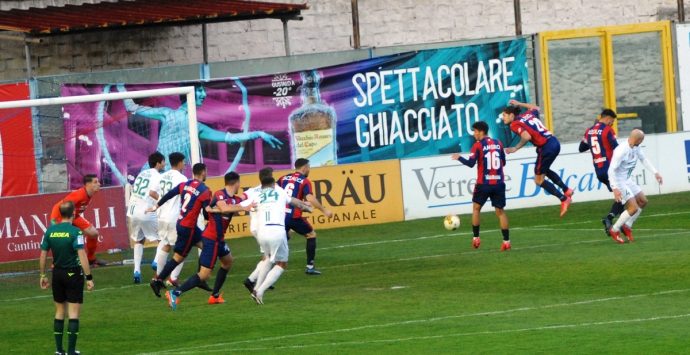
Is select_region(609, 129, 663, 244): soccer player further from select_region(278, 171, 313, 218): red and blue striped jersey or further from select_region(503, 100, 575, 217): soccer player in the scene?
select_region(278, 171, 313, 218): red and blue striped jersey

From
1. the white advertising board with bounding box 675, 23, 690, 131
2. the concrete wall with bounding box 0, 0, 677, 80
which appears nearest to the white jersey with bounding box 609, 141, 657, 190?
the white advertising board with bounding box 675, 23, 690, 131

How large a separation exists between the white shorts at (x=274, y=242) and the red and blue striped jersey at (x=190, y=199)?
1943mm

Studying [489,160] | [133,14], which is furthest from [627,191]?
[133,14]

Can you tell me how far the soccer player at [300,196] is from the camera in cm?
2372

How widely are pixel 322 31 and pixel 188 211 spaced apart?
58.3 feet

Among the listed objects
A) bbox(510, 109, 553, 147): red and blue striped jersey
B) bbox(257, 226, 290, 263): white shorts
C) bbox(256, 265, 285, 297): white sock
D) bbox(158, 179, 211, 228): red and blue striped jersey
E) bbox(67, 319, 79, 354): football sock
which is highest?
bbox(510, 109, 553, 147): red and blue striped jersey

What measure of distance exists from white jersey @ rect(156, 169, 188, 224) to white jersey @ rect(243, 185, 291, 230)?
3720mm

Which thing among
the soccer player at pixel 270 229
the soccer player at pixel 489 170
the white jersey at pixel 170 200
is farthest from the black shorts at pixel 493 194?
the soccer player at pixel 270 229

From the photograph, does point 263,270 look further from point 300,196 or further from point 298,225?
A: point 298,225

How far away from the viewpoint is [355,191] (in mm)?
32156

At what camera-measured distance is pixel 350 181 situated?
3203 centimetres

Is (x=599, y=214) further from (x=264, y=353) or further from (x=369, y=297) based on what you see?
(x=264, y=353)

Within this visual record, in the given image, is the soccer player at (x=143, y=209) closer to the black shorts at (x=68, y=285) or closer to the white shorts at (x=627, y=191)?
the black shorts at (x=68, y=285)

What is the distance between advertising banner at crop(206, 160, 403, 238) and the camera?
31.8 metres
